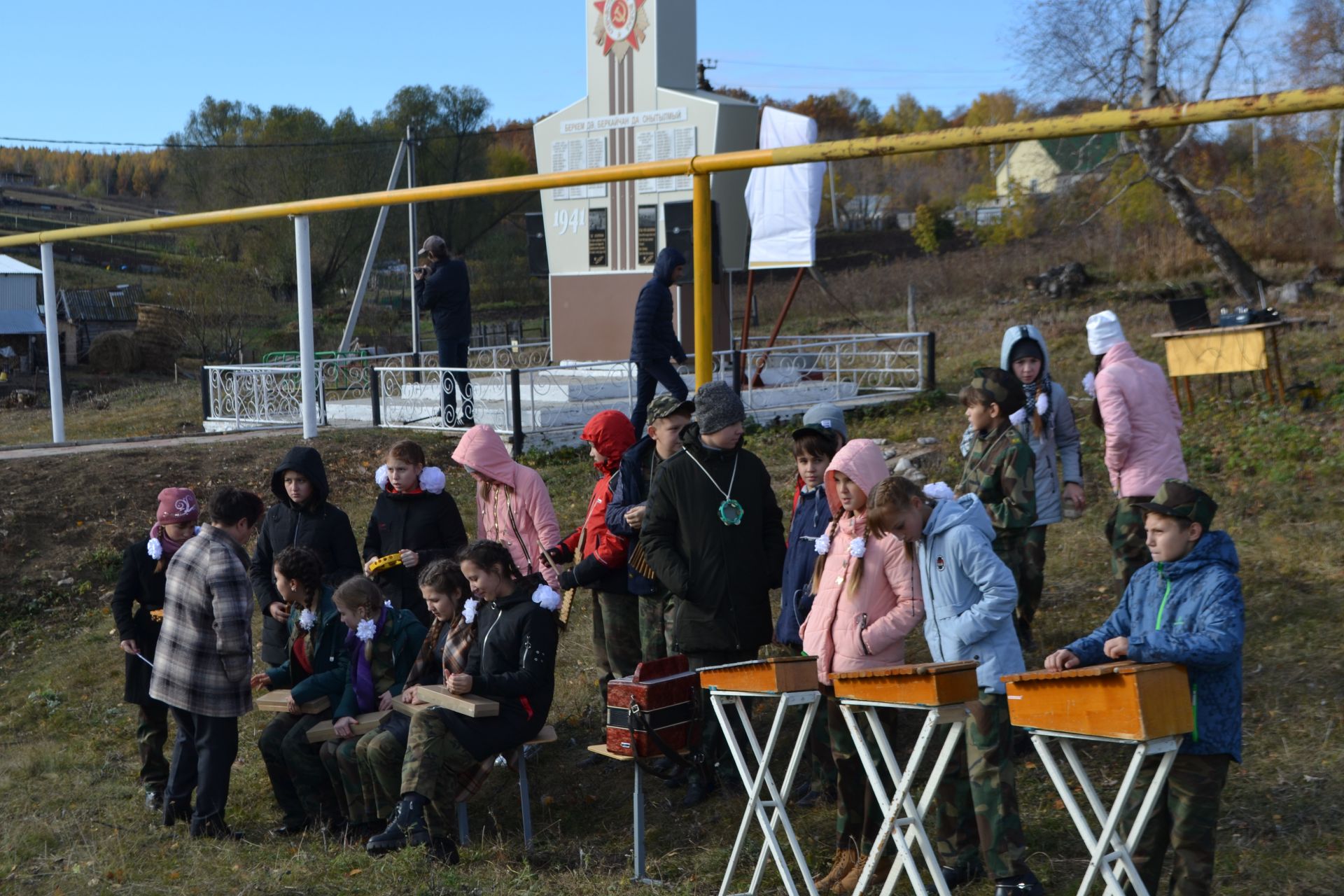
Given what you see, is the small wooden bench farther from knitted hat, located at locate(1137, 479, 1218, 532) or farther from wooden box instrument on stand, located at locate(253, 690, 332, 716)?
knitted hat, located at locate(1137, 479, 1218, 532)

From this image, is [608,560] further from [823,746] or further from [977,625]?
[977,625]

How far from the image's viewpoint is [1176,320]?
14773mm

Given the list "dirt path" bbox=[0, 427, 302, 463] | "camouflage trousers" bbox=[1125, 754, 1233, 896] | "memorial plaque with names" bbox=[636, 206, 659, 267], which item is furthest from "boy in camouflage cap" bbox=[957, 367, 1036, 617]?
"memorial plaque with names" bbox=[636, 206, 659, 267]

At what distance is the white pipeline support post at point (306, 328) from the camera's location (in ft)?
39.2

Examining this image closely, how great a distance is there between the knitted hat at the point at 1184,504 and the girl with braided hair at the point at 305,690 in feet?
12.7

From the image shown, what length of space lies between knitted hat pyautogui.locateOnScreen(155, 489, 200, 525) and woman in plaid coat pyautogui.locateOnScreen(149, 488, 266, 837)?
54cm

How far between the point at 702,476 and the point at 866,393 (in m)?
11.4

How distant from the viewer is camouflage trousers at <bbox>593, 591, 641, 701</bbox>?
20.8 feet

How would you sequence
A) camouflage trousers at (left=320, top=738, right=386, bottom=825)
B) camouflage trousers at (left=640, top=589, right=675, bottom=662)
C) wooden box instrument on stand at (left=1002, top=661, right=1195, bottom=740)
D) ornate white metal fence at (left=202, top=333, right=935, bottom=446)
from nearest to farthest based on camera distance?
1. wooden box instrument on stand at (left=1002, top=661, right=1195, bottom=740)
2. camouflage trousers at (left=320, top=738, right=386, bottom=825)
3. camouflage trousers at (left=640, top=589, right=675, bottom=662)
4. ornate white metal fence at (left=202, top=333, right=935, bottom=446)

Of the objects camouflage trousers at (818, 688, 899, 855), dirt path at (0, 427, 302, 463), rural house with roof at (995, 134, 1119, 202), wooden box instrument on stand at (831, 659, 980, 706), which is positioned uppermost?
rural house with roof at (995, 134, 1119, 202)

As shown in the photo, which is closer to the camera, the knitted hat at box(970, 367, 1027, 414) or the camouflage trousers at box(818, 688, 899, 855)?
the camouflage trousers at box(818, 688, 899, 855)

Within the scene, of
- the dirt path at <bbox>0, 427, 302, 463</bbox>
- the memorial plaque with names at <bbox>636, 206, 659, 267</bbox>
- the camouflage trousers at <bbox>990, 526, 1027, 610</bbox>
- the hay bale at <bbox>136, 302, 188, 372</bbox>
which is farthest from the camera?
the hay bale at <bbox>136, 302, 188, 372</bbox>

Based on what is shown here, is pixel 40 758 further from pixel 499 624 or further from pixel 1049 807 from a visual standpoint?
pixel 1049 807

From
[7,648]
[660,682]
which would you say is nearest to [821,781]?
[660,682]
